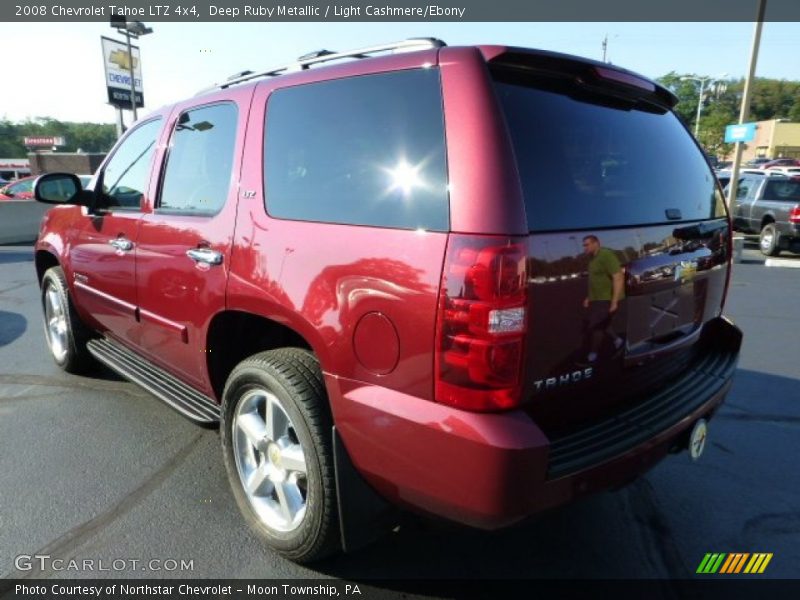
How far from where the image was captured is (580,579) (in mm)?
2303

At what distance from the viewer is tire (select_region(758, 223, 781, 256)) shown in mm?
11727

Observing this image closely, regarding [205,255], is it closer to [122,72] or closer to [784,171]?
[784,171]

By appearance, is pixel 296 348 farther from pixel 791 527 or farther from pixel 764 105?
pixel 764 105

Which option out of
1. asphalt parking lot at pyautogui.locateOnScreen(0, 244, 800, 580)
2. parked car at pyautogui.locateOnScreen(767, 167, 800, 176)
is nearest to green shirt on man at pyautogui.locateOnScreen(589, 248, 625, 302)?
asphalt parking lot at pyautogui.locateOnScreen(0, 244, 800, 580)

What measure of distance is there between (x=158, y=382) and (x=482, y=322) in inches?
93.7

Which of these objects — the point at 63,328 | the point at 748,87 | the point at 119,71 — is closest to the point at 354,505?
the point at 63,328

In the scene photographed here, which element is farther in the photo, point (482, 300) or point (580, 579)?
point (580, 579)

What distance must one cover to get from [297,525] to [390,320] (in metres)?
1.06

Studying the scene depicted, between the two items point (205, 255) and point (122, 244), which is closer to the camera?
point (205, 255)

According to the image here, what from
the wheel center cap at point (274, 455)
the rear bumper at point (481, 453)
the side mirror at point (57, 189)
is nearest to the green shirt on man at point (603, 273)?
the rear bumper at point (481, 453)

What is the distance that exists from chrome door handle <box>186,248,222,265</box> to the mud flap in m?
1.01

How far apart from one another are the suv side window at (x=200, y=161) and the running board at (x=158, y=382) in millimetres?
1012

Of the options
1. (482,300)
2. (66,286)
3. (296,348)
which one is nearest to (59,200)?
(66,286)

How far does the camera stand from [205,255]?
2.60m
